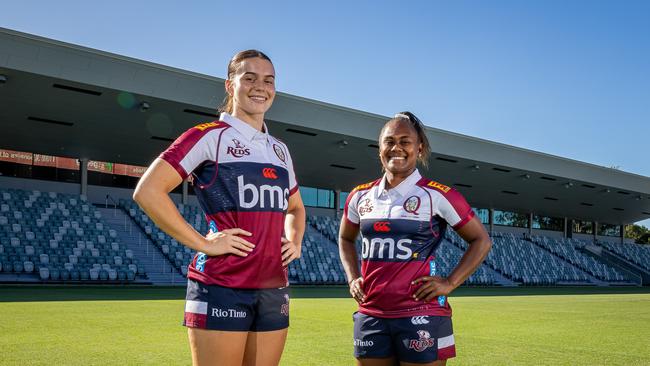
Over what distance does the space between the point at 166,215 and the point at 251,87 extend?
2.35 ft

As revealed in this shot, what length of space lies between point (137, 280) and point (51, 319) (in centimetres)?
1182

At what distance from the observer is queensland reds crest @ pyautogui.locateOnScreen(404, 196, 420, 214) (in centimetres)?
325

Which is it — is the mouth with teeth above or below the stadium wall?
below

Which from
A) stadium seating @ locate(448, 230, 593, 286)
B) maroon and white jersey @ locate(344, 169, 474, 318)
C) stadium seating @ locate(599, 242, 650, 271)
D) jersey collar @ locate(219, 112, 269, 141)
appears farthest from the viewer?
stadium seating @ locate(599, 242, 650, 271)

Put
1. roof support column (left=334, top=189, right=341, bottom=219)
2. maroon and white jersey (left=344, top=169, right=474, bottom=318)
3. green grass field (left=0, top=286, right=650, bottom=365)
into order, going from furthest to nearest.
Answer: roof support column (left=334, top=189, right=341, bottom=219) → green grass field (left=0, top=286, right=650, bottom=365) → maroon and white jersey (left=344, top=169, right=474, bottom=318)

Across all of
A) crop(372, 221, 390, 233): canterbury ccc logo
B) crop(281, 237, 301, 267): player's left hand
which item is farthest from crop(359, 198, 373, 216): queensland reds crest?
crop(281, 237, 301, 267): player's left hand

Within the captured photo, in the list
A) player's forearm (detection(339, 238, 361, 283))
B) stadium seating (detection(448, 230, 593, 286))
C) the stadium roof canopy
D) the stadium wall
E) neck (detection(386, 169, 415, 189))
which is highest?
the stadium roof canopy

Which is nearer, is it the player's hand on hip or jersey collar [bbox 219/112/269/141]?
jersey collar [bbox 219/112/269/141]

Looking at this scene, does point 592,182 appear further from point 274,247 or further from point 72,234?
point 274,247

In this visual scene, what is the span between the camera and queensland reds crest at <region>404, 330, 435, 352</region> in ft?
9.94

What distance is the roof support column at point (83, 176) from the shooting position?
26.3 meters

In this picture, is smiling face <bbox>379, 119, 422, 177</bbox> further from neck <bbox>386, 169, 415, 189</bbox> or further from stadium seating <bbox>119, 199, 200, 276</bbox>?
stadium seating <bbox>119, 199, 200, 276</bbox>

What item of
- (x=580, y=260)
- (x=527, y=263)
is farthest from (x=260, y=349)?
(x=580, y=260)

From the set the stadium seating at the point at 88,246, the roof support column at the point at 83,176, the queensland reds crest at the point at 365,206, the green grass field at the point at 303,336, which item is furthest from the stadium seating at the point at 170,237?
the queensland reds crest at the point at 365,206
